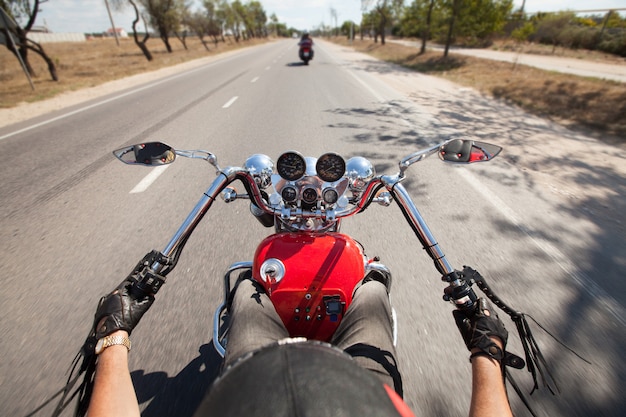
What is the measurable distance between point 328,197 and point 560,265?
232 centimetres

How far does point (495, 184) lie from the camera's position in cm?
403

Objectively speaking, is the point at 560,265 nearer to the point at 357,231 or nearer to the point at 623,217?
the point at 623,217

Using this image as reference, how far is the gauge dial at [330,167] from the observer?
4.98 feet

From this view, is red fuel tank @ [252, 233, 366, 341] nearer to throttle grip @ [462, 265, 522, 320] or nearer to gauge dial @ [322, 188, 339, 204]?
gauge dial @ [322, 188, 339, 204]

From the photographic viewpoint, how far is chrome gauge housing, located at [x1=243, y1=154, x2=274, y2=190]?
1.60 meters

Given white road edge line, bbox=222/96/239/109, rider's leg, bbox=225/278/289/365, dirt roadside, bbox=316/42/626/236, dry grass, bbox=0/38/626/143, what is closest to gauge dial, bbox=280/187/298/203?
rider's leg, bbox=225/278/289/365

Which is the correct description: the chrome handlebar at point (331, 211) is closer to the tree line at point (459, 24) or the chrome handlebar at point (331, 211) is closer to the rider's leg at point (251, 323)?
the rider's leg at point (251, 323)

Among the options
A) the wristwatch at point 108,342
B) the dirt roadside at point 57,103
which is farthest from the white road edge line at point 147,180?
the dirt roadside at point 57,103

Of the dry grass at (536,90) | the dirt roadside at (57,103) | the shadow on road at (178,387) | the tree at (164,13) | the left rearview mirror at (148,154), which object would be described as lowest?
the dirt roadside at (57,103)

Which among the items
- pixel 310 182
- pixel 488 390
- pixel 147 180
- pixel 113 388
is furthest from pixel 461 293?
pixel 147 180

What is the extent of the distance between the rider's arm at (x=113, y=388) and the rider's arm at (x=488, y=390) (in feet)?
3.81

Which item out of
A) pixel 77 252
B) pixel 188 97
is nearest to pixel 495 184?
pixel 77 252

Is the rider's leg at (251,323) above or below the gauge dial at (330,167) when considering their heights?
below

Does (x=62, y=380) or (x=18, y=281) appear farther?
(x=18, y=281)
